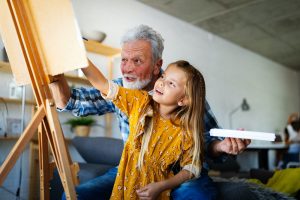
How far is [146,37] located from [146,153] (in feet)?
2.18

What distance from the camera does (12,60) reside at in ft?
4.03

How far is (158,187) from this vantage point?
1043mm

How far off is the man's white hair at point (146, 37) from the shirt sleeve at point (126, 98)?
41 cm

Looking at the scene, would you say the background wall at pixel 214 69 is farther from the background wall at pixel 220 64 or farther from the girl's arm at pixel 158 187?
the girl's arm at pixel 158 187

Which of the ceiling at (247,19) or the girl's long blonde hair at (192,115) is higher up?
the ceiling at (247,19)

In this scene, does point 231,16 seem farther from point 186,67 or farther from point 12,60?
point 12,60

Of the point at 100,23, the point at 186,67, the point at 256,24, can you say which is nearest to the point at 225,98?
the point at 256,24

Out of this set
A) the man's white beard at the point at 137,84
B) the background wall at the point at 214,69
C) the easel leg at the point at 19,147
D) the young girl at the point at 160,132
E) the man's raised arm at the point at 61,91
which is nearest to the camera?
the easel leg at the point at 19,147

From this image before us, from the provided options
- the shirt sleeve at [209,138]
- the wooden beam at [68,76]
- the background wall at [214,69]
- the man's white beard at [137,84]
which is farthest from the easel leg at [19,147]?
the background wall at [214,69]

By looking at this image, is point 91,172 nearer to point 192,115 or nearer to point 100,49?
point 192,115

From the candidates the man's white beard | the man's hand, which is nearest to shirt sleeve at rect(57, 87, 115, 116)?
the man's white beard

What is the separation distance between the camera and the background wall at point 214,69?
334 centimetres

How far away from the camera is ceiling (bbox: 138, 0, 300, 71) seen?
3973 mm

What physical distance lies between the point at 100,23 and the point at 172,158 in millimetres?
2681
